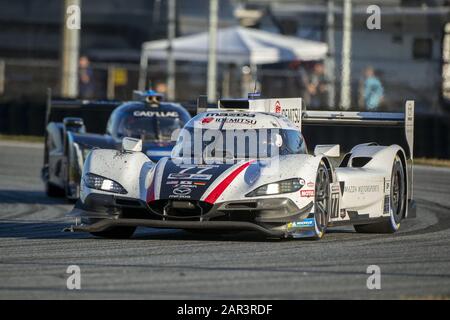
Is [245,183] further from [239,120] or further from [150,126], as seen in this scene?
[150,126]

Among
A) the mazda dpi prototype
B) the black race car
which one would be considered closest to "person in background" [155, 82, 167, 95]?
the black race car

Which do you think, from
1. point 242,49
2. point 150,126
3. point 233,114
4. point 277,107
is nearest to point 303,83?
point 242,49

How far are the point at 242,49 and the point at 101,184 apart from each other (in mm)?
20070

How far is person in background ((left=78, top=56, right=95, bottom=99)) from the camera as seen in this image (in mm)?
30531

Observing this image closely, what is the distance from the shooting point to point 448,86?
25.6 meters

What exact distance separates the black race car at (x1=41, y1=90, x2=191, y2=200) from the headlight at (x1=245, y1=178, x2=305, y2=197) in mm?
5376

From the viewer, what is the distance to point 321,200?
1120 centimetres

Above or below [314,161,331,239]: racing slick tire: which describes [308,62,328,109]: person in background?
above

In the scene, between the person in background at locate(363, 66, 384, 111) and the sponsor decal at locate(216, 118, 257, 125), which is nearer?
the sponsor decal at locate(216, 118, 257, 125)

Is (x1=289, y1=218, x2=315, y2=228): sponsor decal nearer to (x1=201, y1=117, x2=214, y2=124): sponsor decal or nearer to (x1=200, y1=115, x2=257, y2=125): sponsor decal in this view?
(x1=200, y1=115, x2=257, y2=125): sponsor decal

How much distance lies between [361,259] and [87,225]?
264 cm

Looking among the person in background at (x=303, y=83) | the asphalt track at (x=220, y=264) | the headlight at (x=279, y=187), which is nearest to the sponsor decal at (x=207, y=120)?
the asphalt track at (x=220, y=264)
